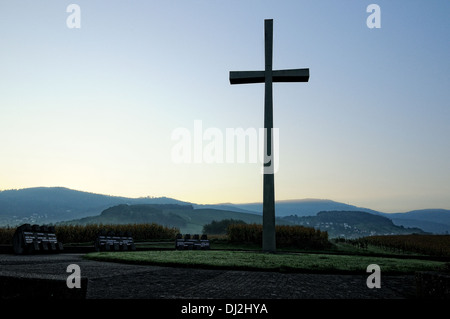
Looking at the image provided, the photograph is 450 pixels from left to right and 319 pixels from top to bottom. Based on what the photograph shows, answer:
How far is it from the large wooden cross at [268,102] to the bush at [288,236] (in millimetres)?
7196

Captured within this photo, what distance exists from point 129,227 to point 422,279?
29.3 m

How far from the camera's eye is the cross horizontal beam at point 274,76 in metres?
19.2

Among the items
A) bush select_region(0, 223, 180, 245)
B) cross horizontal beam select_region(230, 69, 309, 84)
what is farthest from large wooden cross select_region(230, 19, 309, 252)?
bush select_region(0, 223, 180, 245)

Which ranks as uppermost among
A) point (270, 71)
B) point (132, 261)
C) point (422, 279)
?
point (270, 71)

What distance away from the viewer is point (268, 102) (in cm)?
1869

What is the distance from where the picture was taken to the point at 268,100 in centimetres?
1872

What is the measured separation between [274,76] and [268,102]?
1555 millimetres

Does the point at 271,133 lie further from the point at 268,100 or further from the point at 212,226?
the point at 212,226

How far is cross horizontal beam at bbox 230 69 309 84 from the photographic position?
19.2m

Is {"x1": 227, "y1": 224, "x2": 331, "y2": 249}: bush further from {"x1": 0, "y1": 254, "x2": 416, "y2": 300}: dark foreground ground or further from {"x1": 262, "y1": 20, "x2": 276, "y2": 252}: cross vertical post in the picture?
{"x1": 0, "y1": 254, "x2": 416, "y2": 300}: dark foreground ground

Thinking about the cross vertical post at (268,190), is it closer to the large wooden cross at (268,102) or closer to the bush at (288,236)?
the large wooden cross at (268,102)

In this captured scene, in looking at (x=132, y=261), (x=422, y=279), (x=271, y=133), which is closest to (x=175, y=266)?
(x=132, y=261)

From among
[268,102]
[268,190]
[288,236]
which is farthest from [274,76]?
[288,236]

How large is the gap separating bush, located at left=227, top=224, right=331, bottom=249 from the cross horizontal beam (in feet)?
35.2
